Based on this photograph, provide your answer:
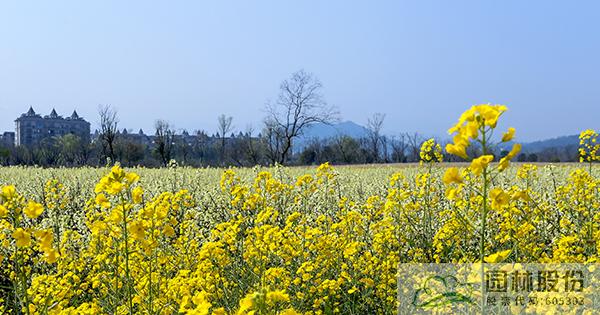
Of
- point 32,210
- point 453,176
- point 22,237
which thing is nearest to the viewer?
point 453,176

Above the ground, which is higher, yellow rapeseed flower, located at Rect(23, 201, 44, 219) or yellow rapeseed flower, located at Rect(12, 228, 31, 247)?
yellow rapeseed flower, located at Rect(23, 201, 44, 219)

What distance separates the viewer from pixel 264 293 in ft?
5.33

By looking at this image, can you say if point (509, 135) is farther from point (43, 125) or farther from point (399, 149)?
point (43, 125)

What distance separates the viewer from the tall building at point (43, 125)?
128 metres

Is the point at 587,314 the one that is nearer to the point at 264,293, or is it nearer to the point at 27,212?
the point at 264,293

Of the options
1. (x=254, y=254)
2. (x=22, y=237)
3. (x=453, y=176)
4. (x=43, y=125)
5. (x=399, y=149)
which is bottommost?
(x=254, y=254)

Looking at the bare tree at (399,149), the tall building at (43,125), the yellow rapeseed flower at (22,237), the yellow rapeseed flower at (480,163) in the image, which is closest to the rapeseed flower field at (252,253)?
the yellow rapeseed flower at (22,237)

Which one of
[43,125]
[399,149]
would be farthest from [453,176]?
[43,125]

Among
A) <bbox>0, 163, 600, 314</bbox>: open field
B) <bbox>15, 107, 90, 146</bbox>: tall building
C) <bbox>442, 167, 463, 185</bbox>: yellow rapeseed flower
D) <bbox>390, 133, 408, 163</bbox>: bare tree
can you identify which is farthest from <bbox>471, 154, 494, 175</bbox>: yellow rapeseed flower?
<bbox>15, 107, 90, 146</bbox>: tall building

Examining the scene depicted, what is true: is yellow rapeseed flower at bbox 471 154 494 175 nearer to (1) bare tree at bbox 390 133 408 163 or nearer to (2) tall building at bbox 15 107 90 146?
(1) bare tree at bbox 390 133 408 163

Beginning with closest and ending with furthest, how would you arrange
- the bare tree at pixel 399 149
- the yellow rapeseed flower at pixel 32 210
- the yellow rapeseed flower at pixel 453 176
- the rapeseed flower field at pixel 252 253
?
1. the yellow rapeseed flower at pixel 453 176
2. the yellow rapeseed flower at pixel 32 210
3. the rapeseed flower field at pixel 252 253
4. the bare tree at pixel 399 149

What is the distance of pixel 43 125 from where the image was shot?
13262cm

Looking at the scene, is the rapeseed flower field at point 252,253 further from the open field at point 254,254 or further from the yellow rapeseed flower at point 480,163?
the yellow rapeseed flower at point 480,163

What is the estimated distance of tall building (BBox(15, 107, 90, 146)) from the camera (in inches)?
5054
